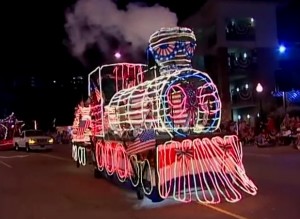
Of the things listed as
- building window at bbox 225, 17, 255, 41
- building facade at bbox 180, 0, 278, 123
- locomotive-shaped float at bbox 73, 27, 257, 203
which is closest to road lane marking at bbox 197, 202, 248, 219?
locomotive-shaped float at bbox 73, 27, 257, 203

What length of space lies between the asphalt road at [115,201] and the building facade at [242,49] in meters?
30.4

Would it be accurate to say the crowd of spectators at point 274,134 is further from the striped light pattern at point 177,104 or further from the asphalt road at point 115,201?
the striped light pattern at point 177,104

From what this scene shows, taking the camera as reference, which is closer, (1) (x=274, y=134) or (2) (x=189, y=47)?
(2) (x=189, y=47)

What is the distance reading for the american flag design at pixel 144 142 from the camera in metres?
11.0

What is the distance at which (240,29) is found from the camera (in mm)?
48094

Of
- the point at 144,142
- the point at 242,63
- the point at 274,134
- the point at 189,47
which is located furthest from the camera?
the point at 242,63

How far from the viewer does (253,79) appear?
48.3 meters

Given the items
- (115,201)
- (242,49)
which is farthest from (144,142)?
(242,49)

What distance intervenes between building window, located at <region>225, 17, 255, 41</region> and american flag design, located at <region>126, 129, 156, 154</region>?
36709 millimetres

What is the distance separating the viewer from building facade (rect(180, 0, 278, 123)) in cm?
4719

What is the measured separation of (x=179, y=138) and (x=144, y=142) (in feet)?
2.37

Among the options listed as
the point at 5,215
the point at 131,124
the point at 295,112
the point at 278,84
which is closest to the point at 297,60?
the point at 278,84

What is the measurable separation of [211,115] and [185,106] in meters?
0.68

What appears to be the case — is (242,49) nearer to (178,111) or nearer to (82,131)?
(82,131)
